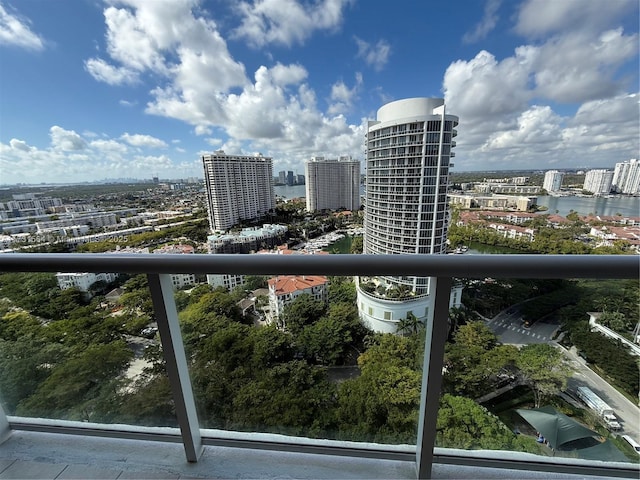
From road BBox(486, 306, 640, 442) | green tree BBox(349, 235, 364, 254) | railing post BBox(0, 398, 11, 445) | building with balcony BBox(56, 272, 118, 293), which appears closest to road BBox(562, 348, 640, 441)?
road BBox(486, 306, 640, 442)

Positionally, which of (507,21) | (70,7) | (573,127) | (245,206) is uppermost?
(507,21)

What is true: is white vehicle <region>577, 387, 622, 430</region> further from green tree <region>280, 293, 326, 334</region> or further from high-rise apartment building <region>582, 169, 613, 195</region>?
high-rise apartment building <region>582, 169, 613, 195</region>

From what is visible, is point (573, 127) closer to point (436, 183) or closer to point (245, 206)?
point (436, 183)

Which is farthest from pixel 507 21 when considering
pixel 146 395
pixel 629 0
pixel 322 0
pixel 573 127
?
pixel 146 395

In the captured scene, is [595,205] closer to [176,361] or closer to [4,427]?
[176,361]

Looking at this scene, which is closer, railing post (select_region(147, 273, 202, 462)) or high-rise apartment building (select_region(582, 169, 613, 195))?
railing post (select_region(147, 273, 202, 462))

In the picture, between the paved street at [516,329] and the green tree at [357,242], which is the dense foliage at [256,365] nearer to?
the paved street at [516,329]

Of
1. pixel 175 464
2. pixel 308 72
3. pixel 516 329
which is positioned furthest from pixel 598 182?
pixel 175 464
